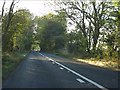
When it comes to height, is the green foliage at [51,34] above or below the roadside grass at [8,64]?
above

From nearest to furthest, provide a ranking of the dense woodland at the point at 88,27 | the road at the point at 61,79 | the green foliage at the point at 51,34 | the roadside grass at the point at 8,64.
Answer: the road at the point at 61,79 → the roadside grass at the point at 8,64 → the dense woodland at the point at 88,27 → the green foliage at the point at 51,34

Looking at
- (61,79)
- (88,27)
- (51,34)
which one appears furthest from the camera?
(51,34)

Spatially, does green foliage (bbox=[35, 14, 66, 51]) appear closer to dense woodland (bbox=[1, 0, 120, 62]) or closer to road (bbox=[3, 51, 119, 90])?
dense woodland (bbox=[1, 0, 120, 62])

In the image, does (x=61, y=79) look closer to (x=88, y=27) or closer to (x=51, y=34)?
(x=88, y=27)

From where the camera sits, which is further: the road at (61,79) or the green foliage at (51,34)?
the green foliage at (51,34)

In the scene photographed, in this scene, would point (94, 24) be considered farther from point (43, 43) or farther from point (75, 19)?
point (43, 43)

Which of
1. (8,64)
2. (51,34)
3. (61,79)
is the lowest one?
(61,79)

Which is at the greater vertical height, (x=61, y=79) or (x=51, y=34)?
(x=51, y=34)

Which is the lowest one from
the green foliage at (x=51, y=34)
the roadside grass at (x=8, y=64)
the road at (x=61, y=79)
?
the road at (x=61, y=79)

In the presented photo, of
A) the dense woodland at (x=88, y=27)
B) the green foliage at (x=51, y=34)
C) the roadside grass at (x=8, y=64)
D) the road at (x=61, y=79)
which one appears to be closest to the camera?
the road at (x=61, y=79)

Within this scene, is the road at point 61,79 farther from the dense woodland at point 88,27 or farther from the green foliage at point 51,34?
the green foliage at point 51,34

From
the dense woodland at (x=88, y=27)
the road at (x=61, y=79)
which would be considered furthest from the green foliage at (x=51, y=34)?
the road at (x=61, y=79)

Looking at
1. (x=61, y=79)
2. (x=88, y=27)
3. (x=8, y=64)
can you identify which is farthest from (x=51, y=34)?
(x=61, y=79)

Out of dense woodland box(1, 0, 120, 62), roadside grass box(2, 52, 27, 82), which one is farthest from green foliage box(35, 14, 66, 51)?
roadside grass box(2, 52, 27, 82)
